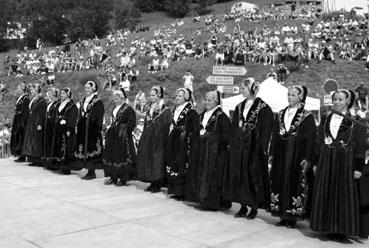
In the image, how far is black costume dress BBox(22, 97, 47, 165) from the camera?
34.9 ft

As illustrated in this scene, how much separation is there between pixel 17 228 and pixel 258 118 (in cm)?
327

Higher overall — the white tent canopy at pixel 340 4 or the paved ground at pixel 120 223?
the white tent canopy at pixel 340 4

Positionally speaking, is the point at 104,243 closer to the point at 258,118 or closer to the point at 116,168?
the point at 258,118

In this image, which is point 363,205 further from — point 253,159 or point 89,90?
point 89,90

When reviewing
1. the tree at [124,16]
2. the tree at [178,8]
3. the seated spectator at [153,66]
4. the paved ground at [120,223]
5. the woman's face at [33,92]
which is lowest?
the paved ground at [120,223]

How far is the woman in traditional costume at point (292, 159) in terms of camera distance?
6.33m

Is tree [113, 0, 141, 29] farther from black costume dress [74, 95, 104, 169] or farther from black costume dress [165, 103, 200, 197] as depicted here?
black costume dress [165, 103, 200, 197]

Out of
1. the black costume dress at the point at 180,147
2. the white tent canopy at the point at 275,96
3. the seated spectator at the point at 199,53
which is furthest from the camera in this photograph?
the seated spectator at the point at 199,53

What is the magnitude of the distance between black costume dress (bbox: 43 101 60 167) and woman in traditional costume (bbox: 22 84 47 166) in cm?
23

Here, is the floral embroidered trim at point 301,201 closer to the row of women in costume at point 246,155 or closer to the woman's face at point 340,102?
the row of women in costume at point 246,155

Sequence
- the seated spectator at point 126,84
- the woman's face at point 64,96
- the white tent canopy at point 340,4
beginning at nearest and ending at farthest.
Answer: the woman's face at point 64,96 → the seated spectator at point 126,84 → the white tent canopy at point 340,4

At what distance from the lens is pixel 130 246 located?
5648 mm

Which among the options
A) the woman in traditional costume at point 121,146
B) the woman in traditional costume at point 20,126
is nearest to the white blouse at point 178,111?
the woman in traditional costume at point 121,146

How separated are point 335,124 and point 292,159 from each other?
2.17ft
